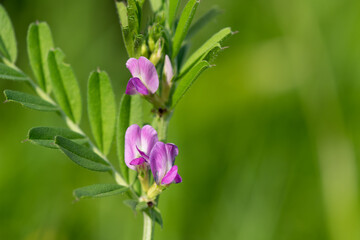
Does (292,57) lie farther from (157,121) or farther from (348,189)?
(157,121)

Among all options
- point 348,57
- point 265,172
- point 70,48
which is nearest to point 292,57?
point 348,57

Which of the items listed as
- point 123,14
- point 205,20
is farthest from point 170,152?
point 205,20

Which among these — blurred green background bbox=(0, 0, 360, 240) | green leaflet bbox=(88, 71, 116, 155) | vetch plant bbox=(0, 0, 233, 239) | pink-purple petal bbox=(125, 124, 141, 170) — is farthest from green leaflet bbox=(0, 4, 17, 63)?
blurred green background bbox=(0, 0, 360, 240)

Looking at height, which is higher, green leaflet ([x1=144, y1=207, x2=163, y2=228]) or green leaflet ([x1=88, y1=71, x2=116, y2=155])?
green leaflet ([x1=88, y1=71, x2=116, y2=155])

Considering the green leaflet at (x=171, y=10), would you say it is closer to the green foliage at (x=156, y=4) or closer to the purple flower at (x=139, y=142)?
the green foliage at (x=156, y=4)

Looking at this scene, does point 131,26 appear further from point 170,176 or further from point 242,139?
point 242,139

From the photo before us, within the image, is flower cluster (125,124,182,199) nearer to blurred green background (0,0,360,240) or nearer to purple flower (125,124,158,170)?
purple flower (125,124,158,170)

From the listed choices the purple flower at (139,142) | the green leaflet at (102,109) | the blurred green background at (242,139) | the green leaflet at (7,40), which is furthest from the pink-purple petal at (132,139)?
the blurred green background at (242,139)
